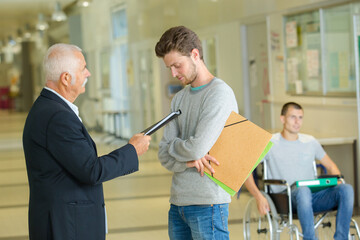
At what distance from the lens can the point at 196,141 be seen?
7.93ft

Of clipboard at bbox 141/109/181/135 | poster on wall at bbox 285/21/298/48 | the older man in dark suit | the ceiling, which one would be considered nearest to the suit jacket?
the older man in dark suit

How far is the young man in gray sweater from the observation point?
2.42 metres

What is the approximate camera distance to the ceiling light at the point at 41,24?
11.2 meters

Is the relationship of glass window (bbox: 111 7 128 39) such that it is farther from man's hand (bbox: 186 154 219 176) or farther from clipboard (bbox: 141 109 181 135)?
man's hand (bbox: 186 154 219 176)

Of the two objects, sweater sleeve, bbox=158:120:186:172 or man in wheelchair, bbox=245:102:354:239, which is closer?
sweater sleeve, bbox=158:120:186:172

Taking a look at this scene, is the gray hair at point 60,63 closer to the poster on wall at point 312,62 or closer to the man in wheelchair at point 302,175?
the man in wheelchair at point 302,175

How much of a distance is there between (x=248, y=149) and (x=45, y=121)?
0.79 metres

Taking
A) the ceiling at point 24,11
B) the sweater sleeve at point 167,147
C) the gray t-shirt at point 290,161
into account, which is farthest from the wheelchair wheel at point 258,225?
the ceiling at point 24,11

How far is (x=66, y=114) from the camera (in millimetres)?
2221

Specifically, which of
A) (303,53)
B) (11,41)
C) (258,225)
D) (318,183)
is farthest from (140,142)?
(11,41)

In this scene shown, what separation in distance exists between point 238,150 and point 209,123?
0.17 meters

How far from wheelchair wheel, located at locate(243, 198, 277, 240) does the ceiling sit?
7.08 metres

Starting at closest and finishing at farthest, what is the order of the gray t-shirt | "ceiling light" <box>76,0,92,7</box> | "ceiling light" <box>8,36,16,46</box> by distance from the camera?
the gray t-shirt, "ceiling light" <box>76,0,92,7</box>, "ceiling light" <box>8,36,16,46</box>

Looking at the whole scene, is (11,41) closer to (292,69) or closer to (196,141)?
(292,69)
